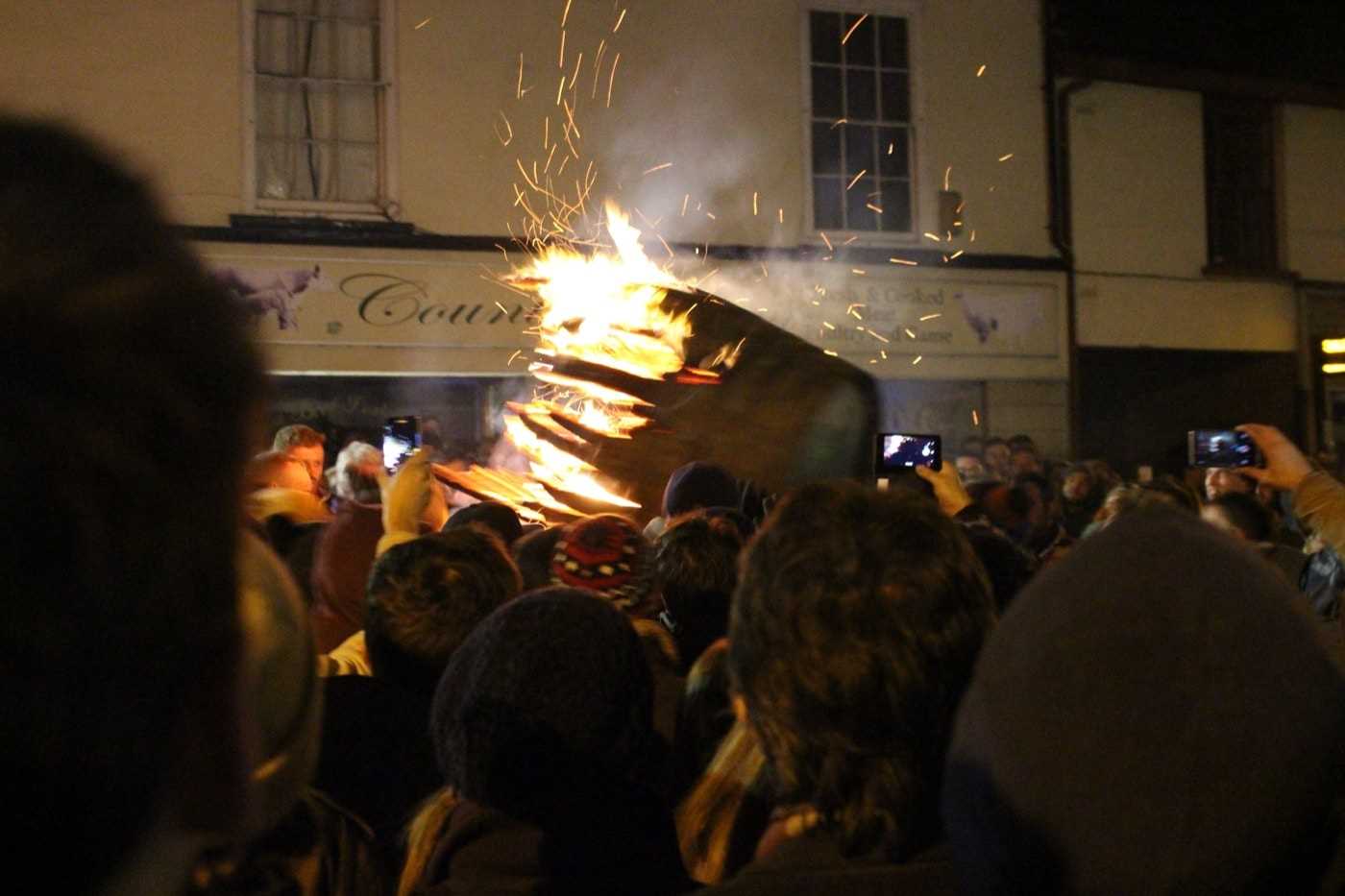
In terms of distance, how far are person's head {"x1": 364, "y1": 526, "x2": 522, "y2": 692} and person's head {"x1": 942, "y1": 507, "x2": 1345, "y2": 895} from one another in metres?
1.76

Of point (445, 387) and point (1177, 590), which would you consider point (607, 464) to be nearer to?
point (1177, 590)

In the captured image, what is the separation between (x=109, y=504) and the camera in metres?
0.69

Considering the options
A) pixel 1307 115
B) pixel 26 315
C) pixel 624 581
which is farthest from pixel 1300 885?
pixel 1307 115

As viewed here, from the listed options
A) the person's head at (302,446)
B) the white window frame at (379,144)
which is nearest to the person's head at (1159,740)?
the person's head at (302,446)

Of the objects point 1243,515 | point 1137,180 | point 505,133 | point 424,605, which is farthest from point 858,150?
point 424,605

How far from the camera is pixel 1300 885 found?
1.24m

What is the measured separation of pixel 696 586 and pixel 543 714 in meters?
1.59

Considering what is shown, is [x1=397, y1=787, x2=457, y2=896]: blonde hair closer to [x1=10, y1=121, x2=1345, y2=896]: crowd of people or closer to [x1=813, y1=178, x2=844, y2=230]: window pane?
[x1=10, y1=121, x2=1345, y2=896]: crowd of people

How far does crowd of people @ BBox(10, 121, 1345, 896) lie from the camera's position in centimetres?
69

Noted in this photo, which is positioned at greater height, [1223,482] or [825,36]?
[825,36]

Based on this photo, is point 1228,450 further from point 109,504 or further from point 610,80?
point 610,80

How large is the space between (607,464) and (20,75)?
9.05 m

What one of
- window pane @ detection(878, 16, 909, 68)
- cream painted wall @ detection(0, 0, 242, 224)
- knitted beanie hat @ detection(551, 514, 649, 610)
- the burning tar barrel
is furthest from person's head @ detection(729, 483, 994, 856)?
window pane @ detection(878, 16, 909, 68)

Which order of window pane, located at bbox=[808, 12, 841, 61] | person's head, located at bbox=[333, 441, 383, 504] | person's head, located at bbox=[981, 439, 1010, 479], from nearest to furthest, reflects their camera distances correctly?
person's head, located at bbox=[333, 441, 383, 504] → person's head, located at bbox=[981, 439, 1010, 479] → window pane, located at bbox=[808, 12, 841, 61]
